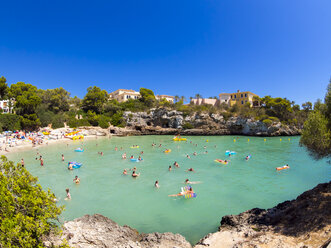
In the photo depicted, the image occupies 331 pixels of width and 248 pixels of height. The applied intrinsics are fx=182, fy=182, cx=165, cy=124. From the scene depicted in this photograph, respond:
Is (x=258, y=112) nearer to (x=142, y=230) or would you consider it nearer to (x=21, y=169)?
(x=142, y=230)

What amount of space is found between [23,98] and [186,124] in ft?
136

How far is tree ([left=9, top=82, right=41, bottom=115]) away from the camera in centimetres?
4262

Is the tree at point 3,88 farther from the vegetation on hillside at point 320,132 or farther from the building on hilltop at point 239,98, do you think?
the building on hilltop at point 239,98

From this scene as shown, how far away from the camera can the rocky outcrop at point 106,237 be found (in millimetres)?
6043

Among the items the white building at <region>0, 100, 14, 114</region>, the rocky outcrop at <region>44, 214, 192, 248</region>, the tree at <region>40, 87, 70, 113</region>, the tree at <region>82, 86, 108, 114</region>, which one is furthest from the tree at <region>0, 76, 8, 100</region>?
the rocky outcrop at <region>44, 214, 192, 248</region>

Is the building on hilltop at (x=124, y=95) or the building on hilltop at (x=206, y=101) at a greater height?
the building on hilltop at (x=124, y=95)

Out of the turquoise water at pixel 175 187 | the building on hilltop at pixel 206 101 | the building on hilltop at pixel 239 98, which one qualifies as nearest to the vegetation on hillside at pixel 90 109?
the building on hilltop at pixel 239 98

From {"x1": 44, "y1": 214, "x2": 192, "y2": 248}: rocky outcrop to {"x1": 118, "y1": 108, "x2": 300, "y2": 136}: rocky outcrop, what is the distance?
145 feet

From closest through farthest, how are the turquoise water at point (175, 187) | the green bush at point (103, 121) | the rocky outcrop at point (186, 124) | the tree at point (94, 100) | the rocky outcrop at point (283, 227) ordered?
the rocky outcrop at point (283, 227), the turquoise water at point (175, 187), the rocky outcrop at point (186, 124), the green bush at point (103, 121), the tree at point (94, 100)

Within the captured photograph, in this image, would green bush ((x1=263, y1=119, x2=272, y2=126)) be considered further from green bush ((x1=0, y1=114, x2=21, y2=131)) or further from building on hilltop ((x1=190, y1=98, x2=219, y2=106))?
green bush ((x1=0, y1=114, x2=21, y2=131))

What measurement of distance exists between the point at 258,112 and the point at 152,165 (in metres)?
40.5

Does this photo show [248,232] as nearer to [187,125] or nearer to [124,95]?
[187,125]

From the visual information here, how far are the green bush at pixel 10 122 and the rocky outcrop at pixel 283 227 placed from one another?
4870 cm

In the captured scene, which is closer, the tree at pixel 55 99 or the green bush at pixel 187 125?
the tree at pixel 55 99
